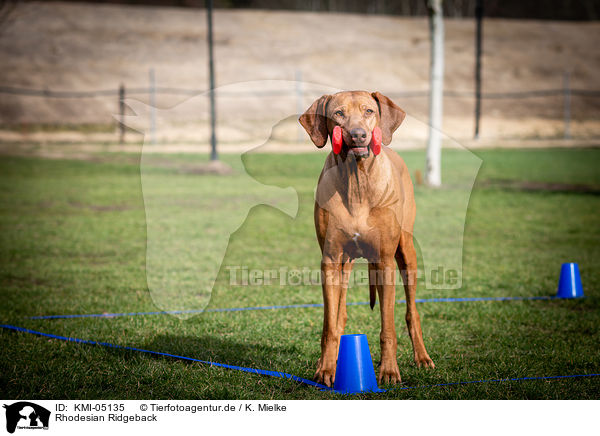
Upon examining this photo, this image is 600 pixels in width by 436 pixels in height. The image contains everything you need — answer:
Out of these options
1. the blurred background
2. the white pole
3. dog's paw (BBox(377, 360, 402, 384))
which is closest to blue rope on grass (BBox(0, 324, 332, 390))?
dog's paw (BBox(377, 360, 402, 384))

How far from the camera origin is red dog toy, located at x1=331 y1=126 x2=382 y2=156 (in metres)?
4.03

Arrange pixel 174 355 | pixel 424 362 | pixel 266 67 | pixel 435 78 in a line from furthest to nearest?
1. pixel 266 67
2. pixel 435 78
3. pixel 174 355
4. pixel 424 362

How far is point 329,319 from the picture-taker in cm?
435

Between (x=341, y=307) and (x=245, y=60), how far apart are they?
47922 mm

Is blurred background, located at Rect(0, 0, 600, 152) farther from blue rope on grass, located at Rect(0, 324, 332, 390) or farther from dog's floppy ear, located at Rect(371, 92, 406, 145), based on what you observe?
dog's floppy ear, located at Rect(371, 92, 406, 145)

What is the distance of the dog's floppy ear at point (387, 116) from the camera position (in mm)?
4223

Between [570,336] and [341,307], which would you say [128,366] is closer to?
[341,307]

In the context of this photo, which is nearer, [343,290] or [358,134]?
[358,134]

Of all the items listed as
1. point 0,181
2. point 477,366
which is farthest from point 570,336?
point 0,181

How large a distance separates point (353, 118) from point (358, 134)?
0.40 feet

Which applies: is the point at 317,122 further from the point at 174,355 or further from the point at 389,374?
the point at 174,355
